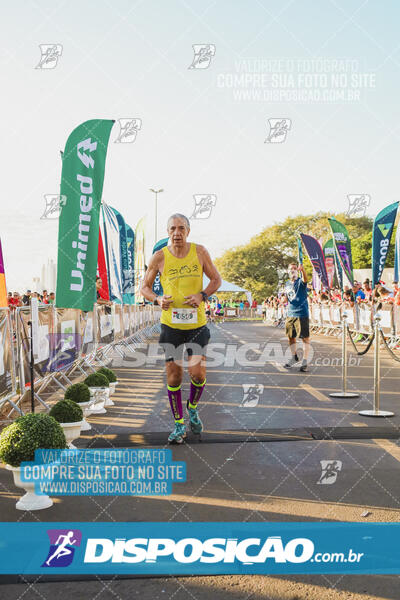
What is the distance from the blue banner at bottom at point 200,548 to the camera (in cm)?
337

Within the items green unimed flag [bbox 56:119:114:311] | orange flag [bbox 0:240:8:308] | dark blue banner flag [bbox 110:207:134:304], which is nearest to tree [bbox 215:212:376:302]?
dark blue banner flag [bbox 110:207:134:304]

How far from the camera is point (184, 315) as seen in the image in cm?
629

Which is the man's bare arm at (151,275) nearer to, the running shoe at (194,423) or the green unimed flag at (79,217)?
A: the running shoe at (194,423)

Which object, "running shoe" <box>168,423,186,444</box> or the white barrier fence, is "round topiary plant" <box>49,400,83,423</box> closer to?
"running shoe" <box>168,423,186,444</box>

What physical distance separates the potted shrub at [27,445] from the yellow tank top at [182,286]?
2021mm

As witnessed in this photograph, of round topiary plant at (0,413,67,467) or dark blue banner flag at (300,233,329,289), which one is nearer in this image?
round topiary plant at (0,413,67,467)

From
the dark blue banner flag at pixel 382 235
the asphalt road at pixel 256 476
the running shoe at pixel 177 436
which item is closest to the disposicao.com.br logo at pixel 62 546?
the asphalt road at pixel 256 476

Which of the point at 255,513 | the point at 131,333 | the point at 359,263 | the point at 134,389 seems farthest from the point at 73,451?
the point at 359,263

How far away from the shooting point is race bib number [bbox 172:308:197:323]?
20.6 ft

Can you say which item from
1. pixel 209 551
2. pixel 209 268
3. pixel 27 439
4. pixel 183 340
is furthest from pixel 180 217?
pixel 209 551

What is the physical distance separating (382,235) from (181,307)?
42.0 feet

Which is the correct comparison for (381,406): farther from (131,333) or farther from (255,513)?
(131,333)

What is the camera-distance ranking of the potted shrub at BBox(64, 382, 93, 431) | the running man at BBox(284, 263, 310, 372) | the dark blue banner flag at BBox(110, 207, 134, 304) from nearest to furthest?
the potted shrub at BBox(64, 382, 93, 431) → the running man at BBox(284, 263, 310, 372) → the dark blue banner flag at BBox(110, 207, 134, 304)

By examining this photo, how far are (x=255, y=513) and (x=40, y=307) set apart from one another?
512 centimetres
